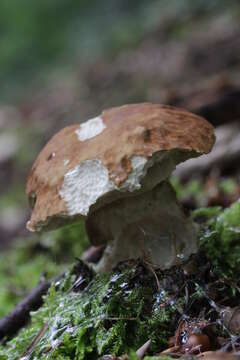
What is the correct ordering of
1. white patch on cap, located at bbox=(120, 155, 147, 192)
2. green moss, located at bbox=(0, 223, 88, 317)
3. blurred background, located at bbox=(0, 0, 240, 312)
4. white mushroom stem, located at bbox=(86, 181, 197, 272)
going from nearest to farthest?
white patch on cap, located at bbox=(120, 155, 147, 192) → white mushroom stem, located at bbox=(86, 181, 197, 272) → green moss, located at bbox=(0, 223, 88, 317) → blurred background, located at bbox=(0, 0, 240, 312)

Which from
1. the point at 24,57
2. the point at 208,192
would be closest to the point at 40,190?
the point at 208,192

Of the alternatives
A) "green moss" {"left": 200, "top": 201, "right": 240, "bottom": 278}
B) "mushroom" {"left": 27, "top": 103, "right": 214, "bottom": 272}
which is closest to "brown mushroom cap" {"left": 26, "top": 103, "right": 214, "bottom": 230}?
"mushroom" {"left": 27, "top": 103, "right": 214, "bottom": 272}

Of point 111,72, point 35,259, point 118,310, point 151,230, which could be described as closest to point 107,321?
point 118,310

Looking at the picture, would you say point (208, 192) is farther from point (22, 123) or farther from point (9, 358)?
point (22, 123)

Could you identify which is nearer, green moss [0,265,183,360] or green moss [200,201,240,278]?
green moss [0,265,183,360]

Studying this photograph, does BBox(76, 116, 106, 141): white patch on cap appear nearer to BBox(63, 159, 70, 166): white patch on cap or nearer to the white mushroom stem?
BBox(63, 159, 70, 166): white patch on cap

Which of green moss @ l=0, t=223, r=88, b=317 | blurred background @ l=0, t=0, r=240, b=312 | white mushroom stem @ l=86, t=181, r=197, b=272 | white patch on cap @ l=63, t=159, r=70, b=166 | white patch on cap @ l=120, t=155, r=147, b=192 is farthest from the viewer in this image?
blurred background @ l=0, t=0, r=240, b=312

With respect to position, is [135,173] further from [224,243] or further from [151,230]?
[224,243]
